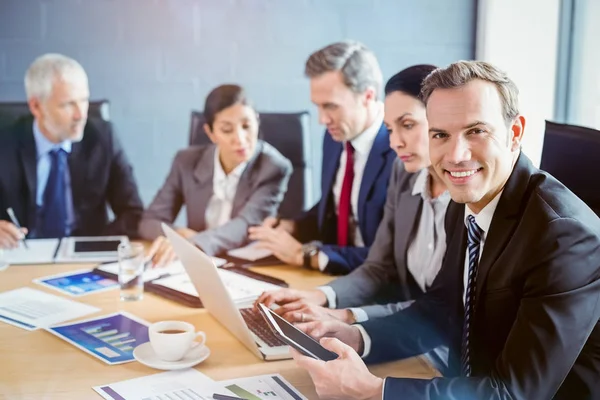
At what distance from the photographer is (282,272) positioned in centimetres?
211

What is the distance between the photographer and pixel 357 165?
2463 millimetres

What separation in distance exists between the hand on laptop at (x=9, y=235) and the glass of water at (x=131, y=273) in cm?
50

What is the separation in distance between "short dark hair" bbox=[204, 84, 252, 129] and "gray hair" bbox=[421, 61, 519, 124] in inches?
58.1

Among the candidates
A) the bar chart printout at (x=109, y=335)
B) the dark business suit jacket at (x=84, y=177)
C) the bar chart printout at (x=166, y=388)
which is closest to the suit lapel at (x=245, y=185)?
the dark business suit jacket at (x=84, y=177)

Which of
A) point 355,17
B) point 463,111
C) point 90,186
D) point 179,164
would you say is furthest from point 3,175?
point 463,111

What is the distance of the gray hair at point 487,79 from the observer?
4.22ft

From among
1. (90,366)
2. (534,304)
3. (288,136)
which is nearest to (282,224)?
(288,136)

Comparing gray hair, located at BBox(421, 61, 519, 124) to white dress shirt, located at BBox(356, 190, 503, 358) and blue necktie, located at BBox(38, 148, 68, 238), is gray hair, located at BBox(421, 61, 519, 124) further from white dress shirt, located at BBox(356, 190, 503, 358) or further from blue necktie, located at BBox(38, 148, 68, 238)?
blue necktie, located at BBox(38, 148, 68, 238)

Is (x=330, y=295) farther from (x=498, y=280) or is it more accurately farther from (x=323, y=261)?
(x=498, y=280)

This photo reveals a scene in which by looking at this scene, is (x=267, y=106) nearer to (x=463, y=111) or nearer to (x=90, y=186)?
(x=90, y=186)

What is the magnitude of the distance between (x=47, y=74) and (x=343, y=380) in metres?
2.19

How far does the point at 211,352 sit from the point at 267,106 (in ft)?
6.74

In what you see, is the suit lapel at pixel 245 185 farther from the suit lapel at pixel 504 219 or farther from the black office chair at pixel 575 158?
the suit lapel at pixel 504 219

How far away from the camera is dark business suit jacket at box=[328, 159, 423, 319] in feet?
6.19
